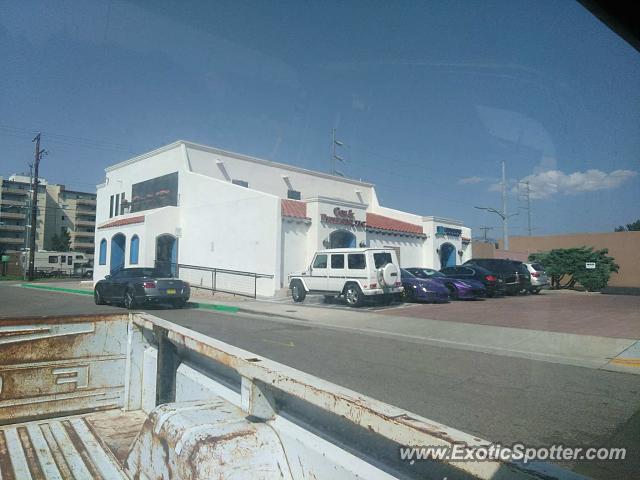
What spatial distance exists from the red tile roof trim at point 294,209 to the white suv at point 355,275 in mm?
4359

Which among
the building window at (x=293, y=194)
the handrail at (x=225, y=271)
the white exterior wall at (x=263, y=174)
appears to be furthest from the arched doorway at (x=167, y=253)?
the building window at (x=293, y=194)

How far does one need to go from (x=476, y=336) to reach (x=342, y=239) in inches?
570

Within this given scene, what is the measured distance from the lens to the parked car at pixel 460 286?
20.0 m

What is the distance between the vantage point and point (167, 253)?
2900 centimetres

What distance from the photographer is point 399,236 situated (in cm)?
2931

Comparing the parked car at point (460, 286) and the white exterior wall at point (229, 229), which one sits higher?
the white exterior wall at point (229, 229)

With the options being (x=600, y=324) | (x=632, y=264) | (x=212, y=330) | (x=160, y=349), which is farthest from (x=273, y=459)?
(x=632, y=264)

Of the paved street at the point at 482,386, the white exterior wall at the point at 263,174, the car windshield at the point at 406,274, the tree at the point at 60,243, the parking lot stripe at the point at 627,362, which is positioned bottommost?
the paved street at the point at 482,386

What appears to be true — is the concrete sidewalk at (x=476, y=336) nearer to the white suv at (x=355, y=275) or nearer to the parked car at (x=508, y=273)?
the white suv at (x=355, y=275)

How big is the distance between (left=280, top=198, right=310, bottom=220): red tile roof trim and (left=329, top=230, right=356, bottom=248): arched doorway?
6.35 feet

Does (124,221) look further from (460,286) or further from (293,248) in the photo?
(460,286)

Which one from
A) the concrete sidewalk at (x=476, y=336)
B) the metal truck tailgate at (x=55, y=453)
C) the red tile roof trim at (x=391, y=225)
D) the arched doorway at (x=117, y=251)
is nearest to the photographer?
the metal truck tailgate at (x=55, y=453)

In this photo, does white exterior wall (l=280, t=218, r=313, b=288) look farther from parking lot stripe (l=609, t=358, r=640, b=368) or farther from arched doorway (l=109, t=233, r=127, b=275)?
parking lot stripe (l=609, t=358, r=640, b=368)

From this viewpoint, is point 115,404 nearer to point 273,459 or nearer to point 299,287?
point 273,459
